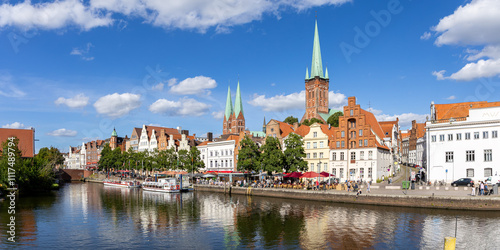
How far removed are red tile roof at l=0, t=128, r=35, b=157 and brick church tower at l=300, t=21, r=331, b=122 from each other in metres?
120

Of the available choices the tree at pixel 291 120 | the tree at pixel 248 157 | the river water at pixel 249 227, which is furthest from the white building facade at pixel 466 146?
the tree at pixel 291 120

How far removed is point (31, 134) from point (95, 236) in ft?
279

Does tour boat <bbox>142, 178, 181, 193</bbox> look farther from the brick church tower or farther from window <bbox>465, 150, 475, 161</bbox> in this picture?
the brick church tower

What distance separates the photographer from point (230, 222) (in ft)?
135

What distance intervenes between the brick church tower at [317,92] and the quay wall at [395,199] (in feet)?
404

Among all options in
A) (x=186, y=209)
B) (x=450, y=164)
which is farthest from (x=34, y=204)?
(x=450, y=164)

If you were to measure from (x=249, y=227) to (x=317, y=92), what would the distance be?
15539 centimetres

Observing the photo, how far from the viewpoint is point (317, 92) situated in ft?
616

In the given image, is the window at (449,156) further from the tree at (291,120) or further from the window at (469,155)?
the tree at (291,120)

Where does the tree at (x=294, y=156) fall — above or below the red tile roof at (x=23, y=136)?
below

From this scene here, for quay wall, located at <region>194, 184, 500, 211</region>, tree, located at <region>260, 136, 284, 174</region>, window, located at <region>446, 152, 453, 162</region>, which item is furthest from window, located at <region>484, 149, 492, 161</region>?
tree, located at <region>260, 136, 284, 174</region>

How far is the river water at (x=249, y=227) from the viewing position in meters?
30.9

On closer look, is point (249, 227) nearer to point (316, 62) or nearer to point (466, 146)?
point (466, 146)

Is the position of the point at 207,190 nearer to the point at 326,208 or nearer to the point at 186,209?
the point at 186,209
